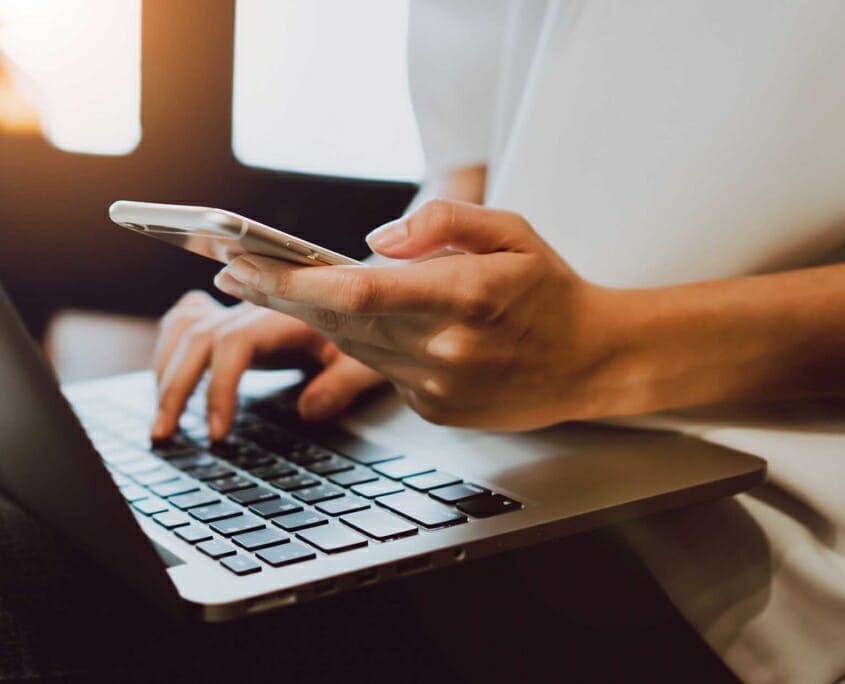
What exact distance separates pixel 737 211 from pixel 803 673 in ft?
0.80

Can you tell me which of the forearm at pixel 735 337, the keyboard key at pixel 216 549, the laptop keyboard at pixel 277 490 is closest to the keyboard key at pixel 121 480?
the laptop keyboard at pixel 277 490

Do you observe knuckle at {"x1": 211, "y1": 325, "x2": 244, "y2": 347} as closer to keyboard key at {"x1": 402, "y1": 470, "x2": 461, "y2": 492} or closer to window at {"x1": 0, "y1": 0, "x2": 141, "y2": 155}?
keyboard key at {"x1": 402, "y1": 470, "x2": 461, "y2": 492}

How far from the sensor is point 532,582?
18.5 inches

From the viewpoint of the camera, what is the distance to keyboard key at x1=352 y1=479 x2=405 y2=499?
0.45 m

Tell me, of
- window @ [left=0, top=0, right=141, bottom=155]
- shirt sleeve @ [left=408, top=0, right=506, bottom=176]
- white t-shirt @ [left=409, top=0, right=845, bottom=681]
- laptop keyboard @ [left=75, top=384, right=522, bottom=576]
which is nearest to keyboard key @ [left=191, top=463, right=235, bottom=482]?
A: laptop keyboard @ [left=75, top=384, right=522, bottom=576]

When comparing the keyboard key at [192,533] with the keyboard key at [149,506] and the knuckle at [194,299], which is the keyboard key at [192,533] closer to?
the keyboard key at [149,506]

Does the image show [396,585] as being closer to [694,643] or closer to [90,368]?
[694,643]

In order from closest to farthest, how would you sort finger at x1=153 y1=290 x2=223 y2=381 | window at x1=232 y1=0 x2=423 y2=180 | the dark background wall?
finger at x1=153 y1=290 x2=223 y2=381 < window at x1=232 y1=0 x2=423 y2=180 < the dark background wall

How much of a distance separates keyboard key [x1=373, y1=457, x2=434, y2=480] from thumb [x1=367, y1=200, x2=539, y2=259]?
119mm

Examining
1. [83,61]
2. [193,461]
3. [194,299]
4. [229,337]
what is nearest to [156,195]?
[83,61]

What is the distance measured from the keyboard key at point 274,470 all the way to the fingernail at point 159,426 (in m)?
0.09

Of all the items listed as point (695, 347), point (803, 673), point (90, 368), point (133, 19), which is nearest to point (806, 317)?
point (695, 347)

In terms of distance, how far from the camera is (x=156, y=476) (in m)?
0.48

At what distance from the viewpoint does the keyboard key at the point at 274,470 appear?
1.58ft
